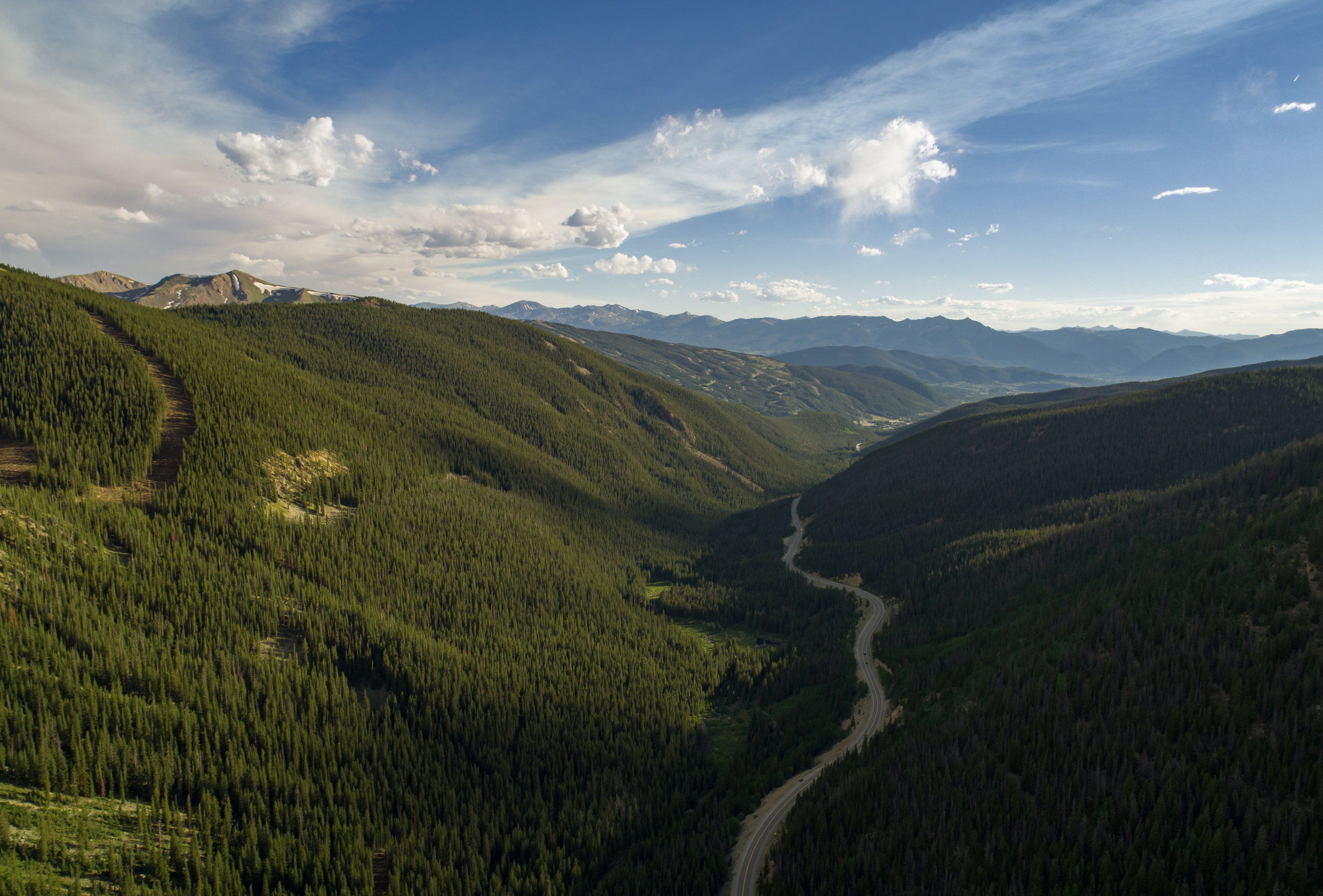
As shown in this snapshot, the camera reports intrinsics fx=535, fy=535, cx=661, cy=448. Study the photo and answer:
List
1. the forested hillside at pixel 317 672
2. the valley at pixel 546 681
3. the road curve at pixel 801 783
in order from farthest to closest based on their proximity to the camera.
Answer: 1. the road curve at pixel 801 783
2. the forested hillside at pixel 317 672
3. the valley at pixel 546 681

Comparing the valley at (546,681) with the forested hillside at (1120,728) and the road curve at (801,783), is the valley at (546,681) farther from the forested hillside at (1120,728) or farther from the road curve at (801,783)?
the road curve at (801,783)

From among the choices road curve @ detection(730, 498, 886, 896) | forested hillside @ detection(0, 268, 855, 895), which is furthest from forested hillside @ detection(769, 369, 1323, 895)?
forested hillside @ detection(0, 268, 855, 895)

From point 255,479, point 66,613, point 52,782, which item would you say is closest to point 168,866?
point 52,782

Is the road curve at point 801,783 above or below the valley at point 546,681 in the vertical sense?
below

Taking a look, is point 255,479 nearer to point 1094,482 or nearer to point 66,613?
point 66,613

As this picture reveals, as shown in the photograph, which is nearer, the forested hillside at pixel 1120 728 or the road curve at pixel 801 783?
the forested hillside at pixel 1120 728

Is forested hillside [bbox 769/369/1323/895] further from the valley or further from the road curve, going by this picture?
the road curve

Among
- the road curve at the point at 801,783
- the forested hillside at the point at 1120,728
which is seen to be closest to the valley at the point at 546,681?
the forested hillside at the point at 1120,728
